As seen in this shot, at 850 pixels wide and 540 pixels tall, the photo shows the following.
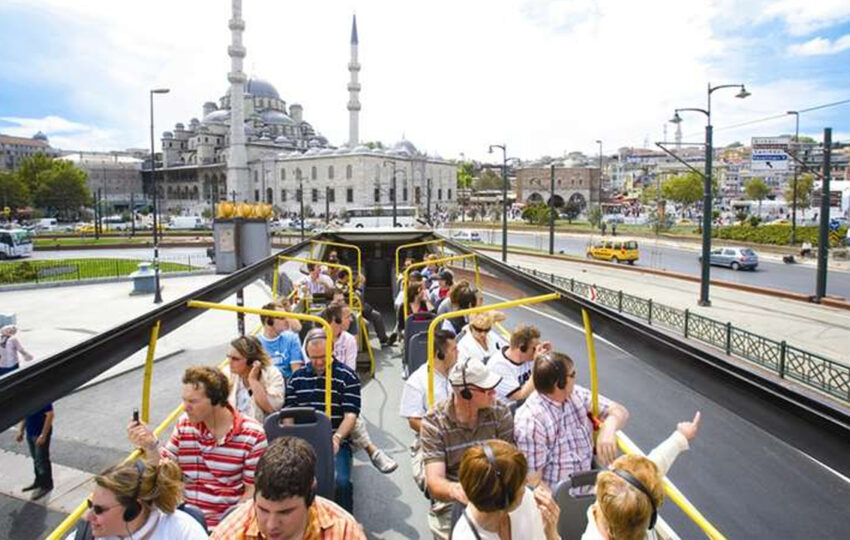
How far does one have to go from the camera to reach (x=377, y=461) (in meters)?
4.68

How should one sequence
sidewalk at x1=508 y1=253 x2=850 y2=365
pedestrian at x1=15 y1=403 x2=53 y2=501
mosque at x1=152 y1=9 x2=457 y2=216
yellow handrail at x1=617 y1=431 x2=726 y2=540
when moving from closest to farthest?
yellow handrail at x1=617 y1=431 x2=726 y2=540 → pedestrian at x1=15 y1=403 x2=53 y2=501 → sidewalk at x1=508 y1=253 x2=850 y2=365 → mosque at x1=152 y1=9 x2=457 y2=216

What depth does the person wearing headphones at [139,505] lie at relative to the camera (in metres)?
2.67

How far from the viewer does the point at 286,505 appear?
8.30 ft

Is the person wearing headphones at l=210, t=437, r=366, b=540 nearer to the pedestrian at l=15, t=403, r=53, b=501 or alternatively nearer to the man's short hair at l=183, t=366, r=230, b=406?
the man's short hair at l=183, t=366, r=230, b=406

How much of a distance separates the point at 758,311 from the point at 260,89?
12498cm

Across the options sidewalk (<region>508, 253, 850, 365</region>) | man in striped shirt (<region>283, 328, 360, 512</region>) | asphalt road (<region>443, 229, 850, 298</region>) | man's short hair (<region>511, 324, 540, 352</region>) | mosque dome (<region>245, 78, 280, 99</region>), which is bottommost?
sidewalk (<region>508, 253, 850, 365</region>)

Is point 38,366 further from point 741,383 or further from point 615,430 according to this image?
point 615,430

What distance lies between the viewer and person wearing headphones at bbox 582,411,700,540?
2.44 meters

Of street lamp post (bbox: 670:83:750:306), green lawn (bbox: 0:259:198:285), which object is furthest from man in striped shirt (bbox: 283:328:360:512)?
green lawn (bbox: 0:259:198:285)

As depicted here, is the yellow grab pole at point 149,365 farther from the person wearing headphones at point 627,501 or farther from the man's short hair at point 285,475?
the person wearing headphones at point 627,501

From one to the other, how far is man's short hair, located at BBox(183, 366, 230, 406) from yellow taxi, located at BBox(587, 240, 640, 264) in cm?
3840

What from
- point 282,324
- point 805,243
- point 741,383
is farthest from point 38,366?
point 805,243

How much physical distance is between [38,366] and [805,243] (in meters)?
51.0

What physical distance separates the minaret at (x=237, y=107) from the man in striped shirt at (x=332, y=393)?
83.1 metres
